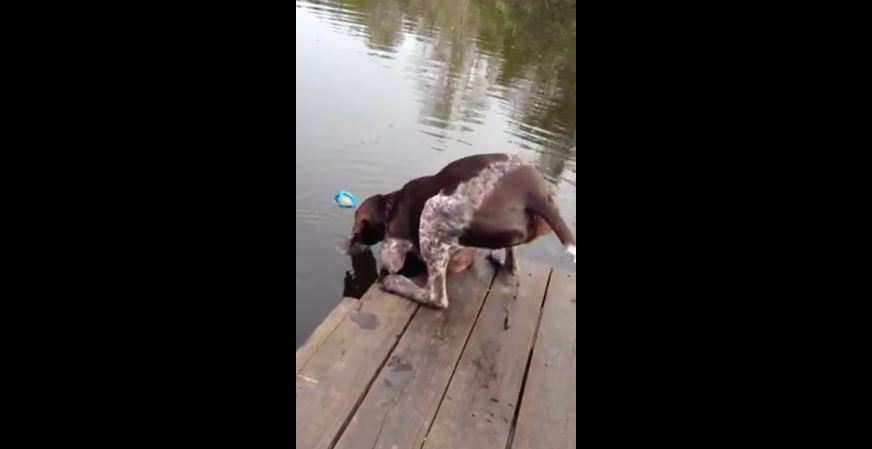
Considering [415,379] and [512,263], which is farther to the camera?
[512,263]

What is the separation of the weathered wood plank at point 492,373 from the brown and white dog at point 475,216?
0.28 m

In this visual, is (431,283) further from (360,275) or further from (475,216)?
(360,275)

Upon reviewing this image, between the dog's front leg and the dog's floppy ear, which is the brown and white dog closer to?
the dog's front leg

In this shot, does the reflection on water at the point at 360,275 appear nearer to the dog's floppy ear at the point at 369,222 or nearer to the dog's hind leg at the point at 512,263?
the dog's floppy ear at the point at 369,222

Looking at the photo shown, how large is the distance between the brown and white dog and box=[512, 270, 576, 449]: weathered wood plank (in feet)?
1.35

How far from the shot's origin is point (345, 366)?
9.71ft

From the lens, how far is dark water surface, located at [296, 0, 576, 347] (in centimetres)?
542

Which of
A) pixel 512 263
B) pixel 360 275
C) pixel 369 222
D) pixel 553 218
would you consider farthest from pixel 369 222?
pixel 553 218

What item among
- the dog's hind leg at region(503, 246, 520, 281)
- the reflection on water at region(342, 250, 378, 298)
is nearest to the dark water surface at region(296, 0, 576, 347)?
the reflection on water at region(342, 250, 378, 298)

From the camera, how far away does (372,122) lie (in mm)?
8211

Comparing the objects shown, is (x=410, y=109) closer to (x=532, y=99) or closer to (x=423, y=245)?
(x=532, y=99)

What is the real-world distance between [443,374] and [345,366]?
0.47 meters

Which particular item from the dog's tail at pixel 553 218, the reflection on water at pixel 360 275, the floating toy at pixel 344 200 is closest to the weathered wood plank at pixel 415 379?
the dog's tail at pixel 553 218
